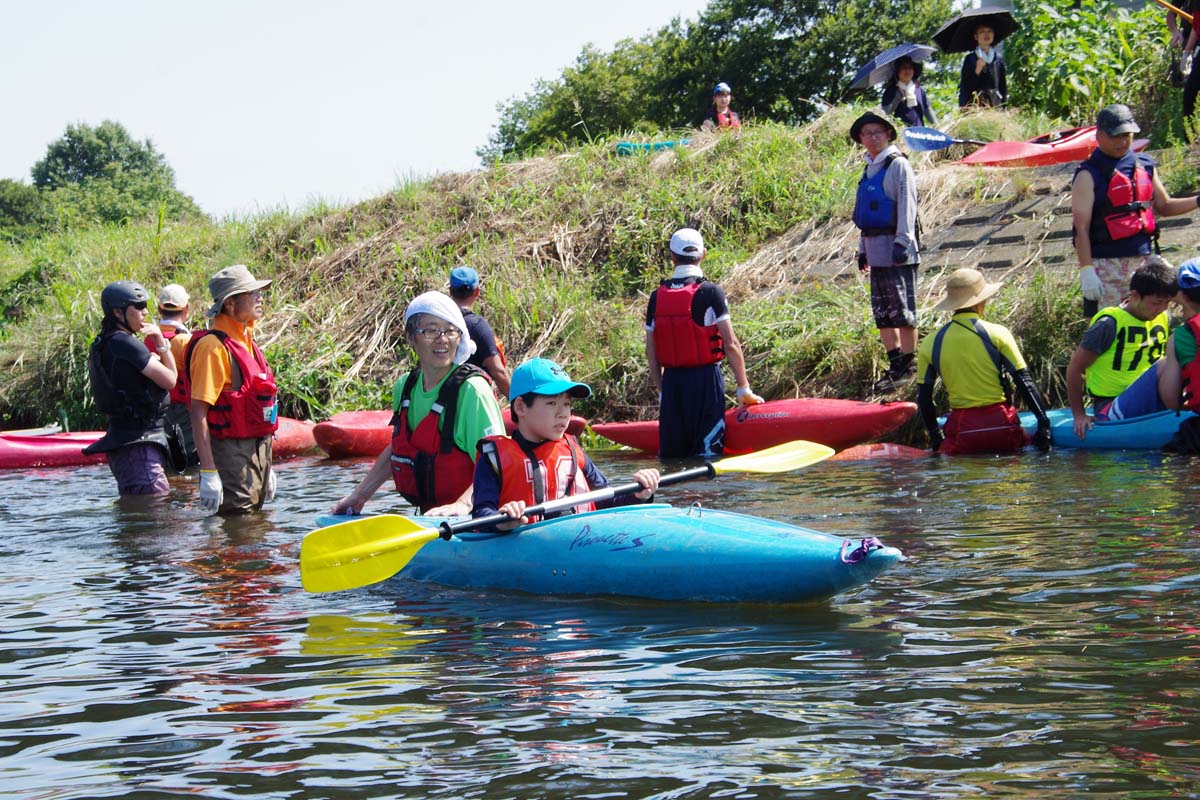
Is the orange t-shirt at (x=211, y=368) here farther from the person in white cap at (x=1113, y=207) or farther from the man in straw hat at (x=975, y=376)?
the person in white cap at (x=1113, y=207)

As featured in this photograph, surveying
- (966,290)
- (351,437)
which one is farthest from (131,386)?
(966,290)

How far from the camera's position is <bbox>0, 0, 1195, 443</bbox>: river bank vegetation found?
10383mm

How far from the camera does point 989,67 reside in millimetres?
14047

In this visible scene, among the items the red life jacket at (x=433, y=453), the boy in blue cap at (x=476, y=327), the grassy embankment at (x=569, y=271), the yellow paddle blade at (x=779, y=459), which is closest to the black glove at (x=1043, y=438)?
the grassy embankment at (x=569, y=271)

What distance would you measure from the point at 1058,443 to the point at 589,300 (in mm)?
5800

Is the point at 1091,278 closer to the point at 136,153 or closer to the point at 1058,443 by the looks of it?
the point at 1058,443

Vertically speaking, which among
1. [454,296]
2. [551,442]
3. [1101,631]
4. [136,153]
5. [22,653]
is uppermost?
[136,153]

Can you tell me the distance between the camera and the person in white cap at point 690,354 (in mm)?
8328

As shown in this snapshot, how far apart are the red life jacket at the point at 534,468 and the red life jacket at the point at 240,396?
81.2 inches

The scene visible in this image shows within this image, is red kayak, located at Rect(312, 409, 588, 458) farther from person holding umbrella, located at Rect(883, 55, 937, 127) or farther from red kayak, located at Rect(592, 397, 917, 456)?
person holding umbrella, located at Rect(883, 55, 937, 127)

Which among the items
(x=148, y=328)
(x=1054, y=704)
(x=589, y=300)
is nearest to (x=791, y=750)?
(x=1054, y=704)

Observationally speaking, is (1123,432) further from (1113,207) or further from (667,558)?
(667,558)

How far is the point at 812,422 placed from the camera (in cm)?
873

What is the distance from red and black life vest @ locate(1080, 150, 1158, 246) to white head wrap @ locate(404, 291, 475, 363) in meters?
4.64
